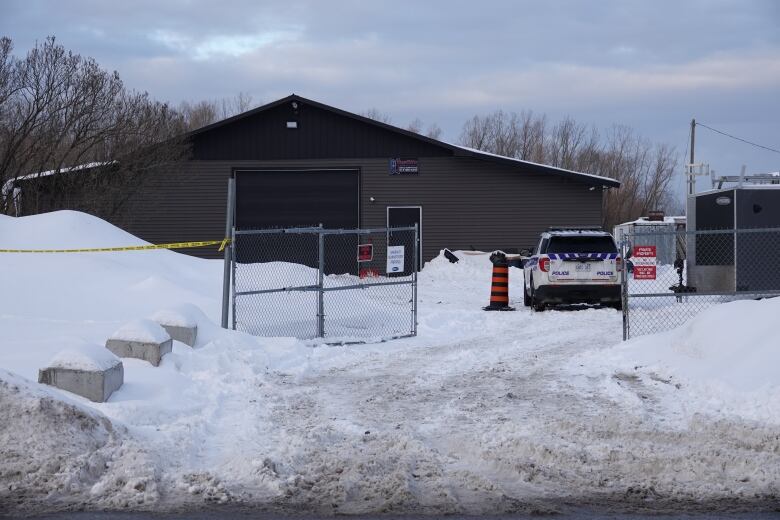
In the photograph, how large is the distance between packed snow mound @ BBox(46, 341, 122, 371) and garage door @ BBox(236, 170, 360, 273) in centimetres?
2603

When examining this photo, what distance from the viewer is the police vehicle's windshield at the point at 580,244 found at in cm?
1925

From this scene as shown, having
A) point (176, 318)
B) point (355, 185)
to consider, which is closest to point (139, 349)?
point (176, 318)

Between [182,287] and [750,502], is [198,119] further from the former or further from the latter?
[750,502]

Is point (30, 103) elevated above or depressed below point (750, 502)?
above

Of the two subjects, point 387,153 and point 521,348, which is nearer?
point 521,348

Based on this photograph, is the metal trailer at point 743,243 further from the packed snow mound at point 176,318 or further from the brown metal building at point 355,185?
the brown metal building at point 355,185

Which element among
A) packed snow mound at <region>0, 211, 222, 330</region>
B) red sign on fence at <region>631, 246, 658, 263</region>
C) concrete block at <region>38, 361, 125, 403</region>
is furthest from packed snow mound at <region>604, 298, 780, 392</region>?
packed snow mound at <region>0, 211, 222, 330</region>

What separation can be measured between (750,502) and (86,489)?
4.43 meters

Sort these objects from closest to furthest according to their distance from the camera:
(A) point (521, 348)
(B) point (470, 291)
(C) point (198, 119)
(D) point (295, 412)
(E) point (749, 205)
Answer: (D) point (295, 412), (A) point (521, 348), (E) point (749, 205), (B) point (470, 291), (C) point (198, 119)

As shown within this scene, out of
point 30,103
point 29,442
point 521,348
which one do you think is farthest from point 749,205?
point 30,103

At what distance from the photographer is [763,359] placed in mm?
9531

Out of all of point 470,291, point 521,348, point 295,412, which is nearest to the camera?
point 295,412

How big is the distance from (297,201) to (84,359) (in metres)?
26.8

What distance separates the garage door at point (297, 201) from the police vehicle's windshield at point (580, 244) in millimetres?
16384
